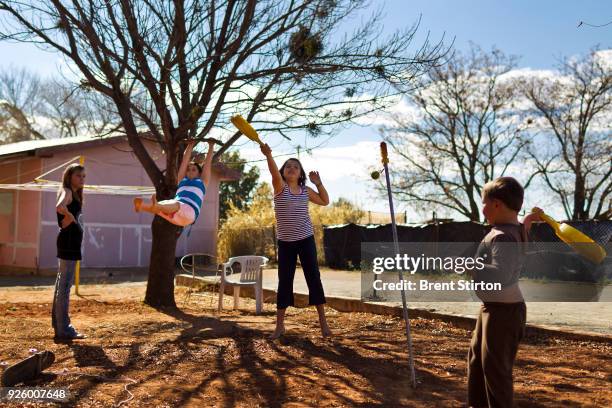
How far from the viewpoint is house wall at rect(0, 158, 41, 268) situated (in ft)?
61.0

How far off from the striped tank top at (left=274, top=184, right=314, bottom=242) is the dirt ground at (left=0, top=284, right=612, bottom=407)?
39.5 inches

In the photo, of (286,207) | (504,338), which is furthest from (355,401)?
(286,207)

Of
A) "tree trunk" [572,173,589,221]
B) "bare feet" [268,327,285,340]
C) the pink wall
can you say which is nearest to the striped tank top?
"bare feet" [268,327,285,340]

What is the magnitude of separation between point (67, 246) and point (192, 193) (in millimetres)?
1503

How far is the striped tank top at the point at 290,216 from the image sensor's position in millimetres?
6375

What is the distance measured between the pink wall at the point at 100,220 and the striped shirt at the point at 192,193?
511 inches

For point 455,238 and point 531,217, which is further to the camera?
point 455,238

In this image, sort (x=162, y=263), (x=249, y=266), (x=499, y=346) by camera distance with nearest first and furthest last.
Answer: (x=499, y=346) → (x=162, y=263) → (x=249, y=266)

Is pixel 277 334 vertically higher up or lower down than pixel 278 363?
higher up

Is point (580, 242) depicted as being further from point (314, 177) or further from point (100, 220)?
point (100, 220)

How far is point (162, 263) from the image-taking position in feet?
29.8

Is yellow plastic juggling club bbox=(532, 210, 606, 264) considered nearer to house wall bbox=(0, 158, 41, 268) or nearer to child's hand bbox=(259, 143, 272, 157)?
child's hand bbox=(259, 143, 272, 157)

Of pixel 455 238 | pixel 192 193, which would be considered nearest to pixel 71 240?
pixel 192 193

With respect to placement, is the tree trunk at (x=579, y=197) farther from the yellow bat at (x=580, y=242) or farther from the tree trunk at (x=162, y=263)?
the yellow bat at (x=580, y=242)
